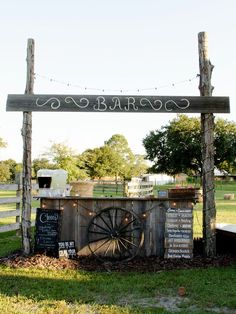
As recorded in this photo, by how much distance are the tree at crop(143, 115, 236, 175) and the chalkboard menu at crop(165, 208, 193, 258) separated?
40785 millimetres

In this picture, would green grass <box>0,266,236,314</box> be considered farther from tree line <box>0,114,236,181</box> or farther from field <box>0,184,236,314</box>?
tree line <box>0,114,236,181</box>

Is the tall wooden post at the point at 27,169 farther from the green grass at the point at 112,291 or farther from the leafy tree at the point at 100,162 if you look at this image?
the leafy tree at the point at 100,162

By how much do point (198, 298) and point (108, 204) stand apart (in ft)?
10.7

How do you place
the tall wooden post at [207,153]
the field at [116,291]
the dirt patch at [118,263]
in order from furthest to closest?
the tall wooden post at [207,153], the dirt patch at [118,263], the field at [116,291]

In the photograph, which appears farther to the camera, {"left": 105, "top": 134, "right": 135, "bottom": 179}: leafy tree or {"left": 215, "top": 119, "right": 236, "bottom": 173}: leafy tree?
{"left": 105, "top": 134, "right": 135, "bottom": 179}: leafy tree

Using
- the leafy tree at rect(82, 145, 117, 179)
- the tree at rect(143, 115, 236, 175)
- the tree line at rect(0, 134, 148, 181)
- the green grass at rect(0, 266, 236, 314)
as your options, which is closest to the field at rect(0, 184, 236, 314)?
the green grass at rect(0, 266, 236, 314)

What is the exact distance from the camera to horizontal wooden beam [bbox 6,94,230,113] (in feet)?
28.2

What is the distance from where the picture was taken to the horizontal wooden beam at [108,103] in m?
8.59

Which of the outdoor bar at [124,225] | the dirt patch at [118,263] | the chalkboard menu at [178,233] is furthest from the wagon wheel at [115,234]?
the chalkboard menu at [178,233]

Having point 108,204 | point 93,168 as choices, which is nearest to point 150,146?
point 93,168

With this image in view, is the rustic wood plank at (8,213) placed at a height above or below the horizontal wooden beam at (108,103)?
below

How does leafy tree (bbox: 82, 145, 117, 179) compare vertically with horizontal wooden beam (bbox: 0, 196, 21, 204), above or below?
above

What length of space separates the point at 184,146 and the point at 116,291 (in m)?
44.7

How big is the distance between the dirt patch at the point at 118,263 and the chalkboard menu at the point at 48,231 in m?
0.32
